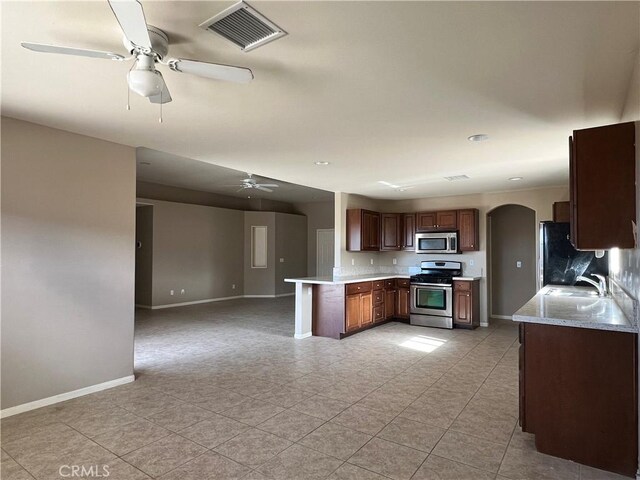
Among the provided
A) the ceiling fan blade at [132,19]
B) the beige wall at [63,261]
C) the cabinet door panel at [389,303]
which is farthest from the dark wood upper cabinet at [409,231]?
the ceiling fan blade at [132,19]

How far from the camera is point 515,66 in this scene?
7.01 feet

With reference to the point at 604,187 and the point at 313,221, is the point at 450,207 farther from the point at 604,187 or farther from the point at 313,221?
the point at 313,221

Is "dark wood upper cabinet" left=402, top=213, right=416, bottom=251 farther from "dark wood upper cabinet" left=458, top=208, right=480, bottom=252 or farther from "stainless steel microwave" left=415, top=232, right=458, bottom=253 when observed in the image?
"dark wood upper cabinet" left=458, top=208, right=480, bottom=252

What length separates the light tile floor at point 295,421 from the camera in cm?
228

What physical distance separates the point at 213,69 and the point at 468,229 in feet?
19.4

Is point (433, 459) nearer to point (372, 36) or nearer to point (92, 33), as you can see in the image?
point (372, 36)

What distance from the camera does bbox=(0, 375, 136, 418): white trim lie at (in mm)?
2979

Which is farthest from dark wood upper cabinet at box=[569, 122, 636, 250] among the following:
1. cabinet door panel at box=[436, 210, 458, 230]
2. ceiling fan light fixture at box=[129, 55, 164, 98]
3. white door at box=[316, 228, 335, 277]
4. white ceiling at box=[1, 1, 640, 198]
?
white door at box=[316, 228, 335, 277]

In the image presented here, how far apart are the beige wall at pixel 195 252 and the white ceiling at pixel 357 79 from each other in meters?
5.05

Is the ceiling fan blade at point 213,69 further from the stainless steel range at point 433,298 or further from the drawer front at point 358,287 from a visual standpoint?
the stainless steel range at point 433,298

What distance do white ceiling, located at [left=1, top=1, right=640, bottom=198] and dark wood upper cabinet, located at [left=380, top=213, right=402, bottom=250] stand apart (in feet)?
11.0

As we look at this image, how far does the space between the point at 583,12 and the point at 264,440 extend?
3.11 m

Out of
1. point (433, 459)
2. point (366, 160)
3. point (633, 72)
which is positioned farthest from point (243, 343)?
point (633, 72)

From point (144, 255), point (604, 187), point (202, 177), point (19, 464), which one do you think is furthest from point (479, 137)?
point (144, 255)
